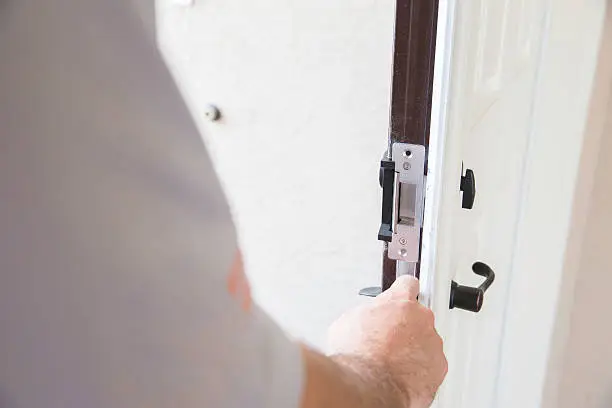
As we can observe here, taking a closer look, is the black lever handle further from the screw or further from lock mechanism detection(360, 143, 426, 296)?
the screw

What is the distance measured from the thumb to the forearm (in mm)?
138

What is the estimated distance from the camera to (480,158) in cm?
83

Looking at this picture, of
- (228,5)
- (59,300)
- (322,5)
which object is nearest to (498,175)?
(322,5)

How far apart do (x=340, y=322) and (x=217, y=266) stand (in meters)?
0.33

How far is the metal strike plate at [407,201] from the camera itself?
707 millimetres

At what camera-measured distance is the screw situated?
128cm

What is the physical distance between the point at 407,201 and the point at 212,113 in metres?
0.65

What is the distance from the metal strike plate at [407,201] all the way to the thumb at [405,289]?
0.07 feet

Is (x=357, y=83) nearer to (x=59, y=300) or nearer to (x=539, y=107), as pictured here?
(x=539, y=107)

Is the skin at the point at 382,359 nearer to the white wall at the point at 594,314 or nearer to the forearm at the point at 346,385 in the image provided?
the forearm at the point at 346,385

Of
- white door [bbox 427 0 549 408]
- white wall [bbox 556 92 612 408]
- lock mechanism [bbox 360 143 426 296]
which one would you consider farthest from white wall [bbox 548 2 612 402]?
lock mechanism [bbox 360 143 426 296]

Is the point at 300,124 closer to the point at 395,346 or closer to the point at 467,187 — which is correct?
the point at 467,187

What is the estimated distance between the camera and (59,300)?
0.33 m

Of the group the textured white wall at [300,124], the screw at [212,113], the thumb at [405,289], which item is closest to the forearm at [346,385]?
the thumb at [405,289]
